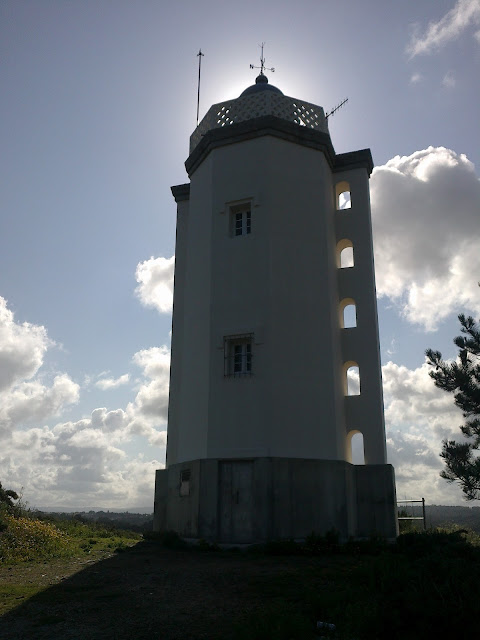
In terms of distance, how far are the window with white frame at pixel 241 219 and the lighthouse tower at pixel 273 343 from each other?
0.14 feet

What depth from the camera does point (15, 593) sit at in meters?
10.3

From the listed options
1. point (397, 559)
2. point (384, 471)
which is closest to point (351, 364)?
point (384, 471)

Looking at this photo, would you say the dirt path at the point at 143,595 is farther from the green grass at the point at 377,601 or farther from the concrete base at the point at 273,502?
the concrete base at the point at 273,502

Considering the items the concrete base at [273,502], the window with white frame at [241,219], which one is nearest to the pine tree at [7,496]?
the concrete base at [273,502]

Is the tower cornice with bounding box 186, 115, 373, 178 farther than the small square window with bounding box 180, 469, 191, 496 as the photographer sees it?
Yes

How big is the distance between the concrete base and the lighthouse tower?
39 millimetres

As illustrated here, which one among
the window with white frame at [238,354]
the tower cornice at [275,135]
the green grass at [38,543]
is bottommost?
the green grass at [38,543]

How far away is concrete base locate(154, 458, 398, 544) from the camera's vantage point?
16109 millimetres

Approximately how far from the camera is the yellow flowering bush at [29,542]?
49.0 feet

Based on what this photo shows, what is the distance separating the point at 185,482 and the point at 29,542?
463 centimetres

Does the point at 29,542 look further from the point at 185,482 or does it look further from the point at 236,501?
the point at 236,501

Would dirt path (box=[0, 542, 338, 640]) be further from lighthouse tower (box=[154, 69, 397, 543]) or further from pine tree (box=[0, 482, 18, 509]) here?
pine tree (box=[0, 482, 18, 509])

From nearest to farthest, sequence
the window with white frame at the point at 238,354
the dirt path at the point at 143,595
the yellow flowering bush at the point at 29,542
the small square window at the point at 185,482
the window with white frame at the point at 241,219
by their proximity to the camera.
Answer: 1. the dirt path at the point at 143,595
2. the yellow flowering bush at the point at 29,542
3. the small square window at the point at 185,482
4. the window with white frame at the point at 238,354
5. the window with white frame at the point at 241,219

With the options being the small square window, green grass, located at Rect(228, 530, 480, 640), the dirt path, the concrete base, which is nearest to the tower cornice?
the concrete base
